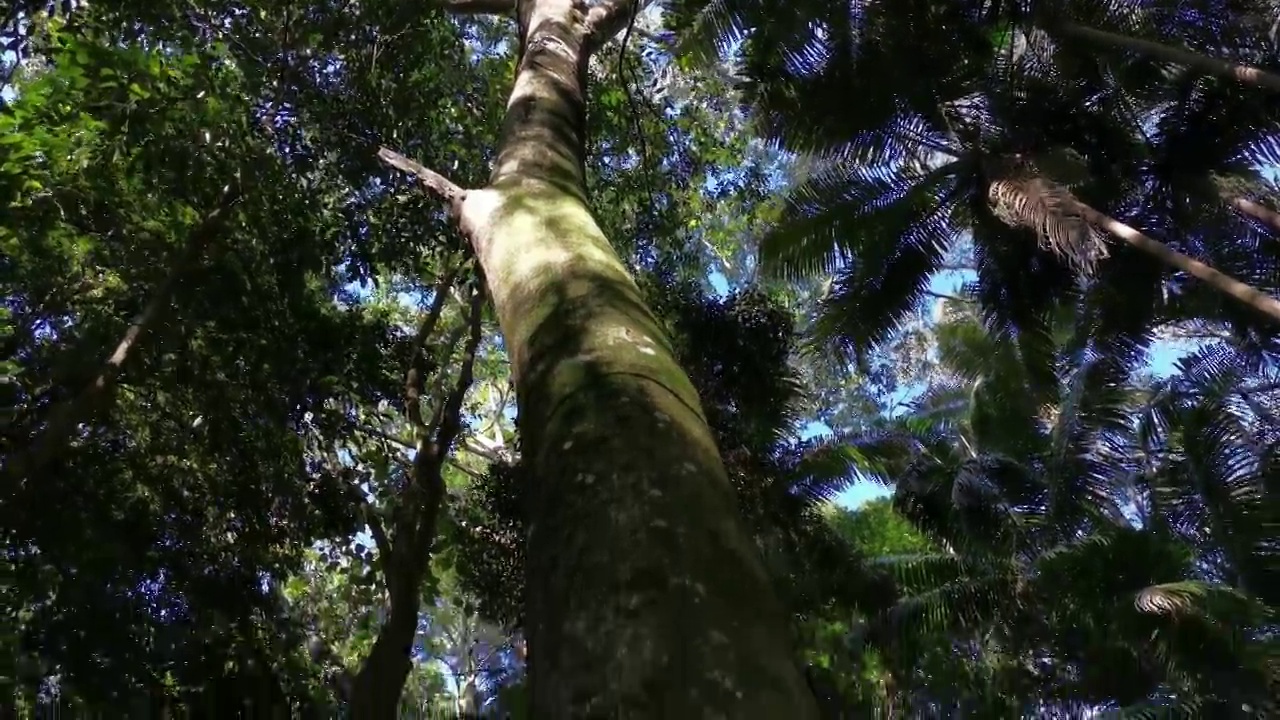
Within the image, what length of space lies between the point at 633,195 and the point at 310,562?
5.77 metres

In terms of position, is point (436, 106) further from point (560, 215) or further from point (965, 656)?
point (965, 656)

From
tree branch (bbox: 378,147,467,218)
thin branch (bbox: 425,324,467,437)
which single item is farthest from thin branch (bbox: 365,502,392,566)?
tree branch (bbox: 378,147,467,218)

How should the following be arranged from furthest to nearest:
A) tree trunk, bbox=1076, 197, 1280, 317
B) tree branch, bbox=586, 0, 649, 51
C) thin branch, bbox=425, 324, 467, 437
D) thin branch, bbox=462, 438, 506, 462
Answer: thin branch, bbox=462, 438, 506, 462 < thin branch, bbox=425, 324, 467, 437 < tree trunk, bbox=1076, 197, 1280, 317 < tree branch, bbox=586, 0, 649, 51

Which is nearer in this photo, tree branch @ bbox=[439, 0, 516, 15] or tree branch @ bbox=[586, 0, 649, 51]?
tree branch @ bbox=[586, 0, 649, 51]

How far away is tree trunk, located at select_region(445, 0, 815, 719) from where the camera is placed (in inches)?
60.2

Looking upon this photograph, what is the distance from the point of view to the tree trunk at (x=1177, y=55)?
8.49 meters

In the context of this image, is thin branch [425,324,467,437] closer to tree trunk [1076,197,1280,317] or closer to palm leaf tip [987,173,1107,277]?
palm leaf tip [987,173,1107,277]

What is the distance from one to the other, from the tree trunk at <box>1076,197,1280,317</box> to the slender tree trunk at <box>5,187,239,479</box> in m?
7.05

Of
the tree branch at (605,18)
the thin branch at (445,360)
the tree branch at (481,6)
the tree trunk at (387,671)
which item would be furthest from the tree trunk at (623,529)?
the thin branch at (445,360)

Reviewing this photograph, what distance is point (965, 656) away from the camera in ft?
45.8

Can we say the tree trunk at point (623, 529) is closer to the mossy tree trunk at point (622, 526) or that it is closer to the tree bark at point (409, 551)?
the mossy tree trunk at point (622, 526)

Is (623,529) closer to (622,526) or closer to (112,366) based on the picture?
(622,526)

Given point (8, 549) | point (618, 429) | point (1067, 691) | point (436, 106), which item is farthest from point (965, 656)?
point (618, 429)

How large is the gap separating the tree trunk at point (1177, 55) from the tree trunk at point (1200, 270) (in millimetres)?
1495
